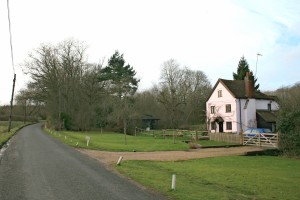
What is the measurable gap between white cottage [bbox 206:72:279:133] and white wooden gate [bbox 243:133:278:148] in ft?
37.5

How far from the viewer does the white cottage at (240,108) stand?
5131 cm

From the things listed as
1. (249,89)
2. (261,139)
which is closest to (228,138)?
(261,139)

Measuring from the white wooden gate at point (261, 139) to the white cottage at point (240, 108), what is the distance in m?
11.4

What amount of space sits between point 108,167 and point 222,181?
5829mm

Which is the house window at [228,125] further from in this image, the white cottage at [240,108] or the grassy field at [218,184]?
the grassy field at [218,184]

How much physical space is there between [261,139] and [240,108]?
49.3 feet

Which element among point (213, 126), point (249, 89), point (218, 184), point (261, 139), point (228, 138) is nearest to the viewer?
point (218, 184)

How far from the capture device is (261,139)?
36875mm

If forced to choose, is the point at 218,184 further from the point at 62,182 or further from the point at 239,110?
the point at 239,110

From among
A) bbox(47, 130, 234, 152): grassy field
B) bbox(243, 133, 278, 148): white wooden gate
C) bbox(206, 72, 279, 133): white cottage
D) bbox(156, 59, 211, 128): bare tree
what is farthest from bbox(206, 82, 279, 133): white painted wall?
bbox(156, 59, 211, 128): bare tree

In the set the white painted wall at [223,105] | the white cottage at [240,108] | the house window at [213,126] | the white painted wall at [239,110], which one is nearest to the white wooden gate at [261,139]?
the white painted wall at [239,110]

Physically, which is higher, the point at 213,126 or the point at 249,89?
the point at 249,89

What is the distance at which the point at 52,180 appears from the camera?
12.7m

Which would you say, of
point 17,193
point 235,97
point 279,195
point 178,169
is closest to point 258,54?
point 235,97
